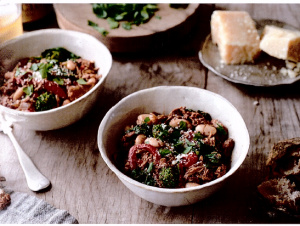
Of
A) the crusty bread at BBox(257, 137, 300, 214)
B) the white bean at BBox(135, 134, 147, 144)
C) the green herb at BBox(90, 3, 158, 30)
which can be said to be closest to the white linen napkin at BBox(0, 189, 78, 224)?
the white bean at BBox(135, 134, 147, 144)

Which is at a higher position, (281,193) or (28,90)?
(28,90)

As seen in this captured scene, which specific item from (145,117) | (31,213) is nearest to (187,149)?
(145,117)

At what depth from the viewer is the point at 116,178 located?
1530mm

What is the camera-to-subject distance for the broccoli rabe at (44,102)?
162 cm

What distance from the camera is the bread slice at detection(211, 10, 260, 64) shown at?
6.60ft

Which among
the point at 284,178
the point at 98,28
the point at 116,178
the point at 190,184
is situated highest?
the point at 98,28

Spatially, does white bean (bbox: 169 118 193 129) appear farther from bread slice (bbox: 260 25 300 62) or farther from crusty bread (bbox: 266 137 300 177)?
bread slice (bbox: 260 25 300 62)

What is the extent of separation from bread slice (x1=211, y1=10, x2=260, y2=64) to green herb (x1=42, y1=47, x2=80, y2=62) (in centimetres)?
95

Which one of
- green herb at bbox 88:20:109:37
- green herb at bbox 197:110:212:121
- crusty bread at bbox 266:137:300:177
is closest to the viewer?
crusty bread at bbox 266:137:300:177

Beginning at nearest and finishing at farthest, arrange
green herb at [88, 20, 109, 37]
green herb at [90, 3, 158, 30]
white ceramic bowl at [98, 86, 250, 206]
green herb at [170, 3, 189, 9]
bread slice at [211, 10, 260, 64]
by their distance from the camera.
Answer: white ceramic bowl at [98, 86, 250, 206]
bread slice at [211, 10, 260, 64]
green herb at [88, 20, 109, 37]
green herb at [90, 3, 158, 30]
green herb at [170, 3, 189, 9]

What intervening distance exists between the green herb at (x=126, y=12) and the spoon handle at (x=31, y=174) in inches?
44.0

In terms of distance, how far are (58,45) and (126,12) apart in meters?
0.57

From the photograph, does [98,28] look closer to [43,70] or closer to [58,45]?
[58,45]

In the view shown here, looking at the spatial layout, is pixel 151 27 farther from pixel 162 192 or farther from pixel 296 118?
pixel 162 192
